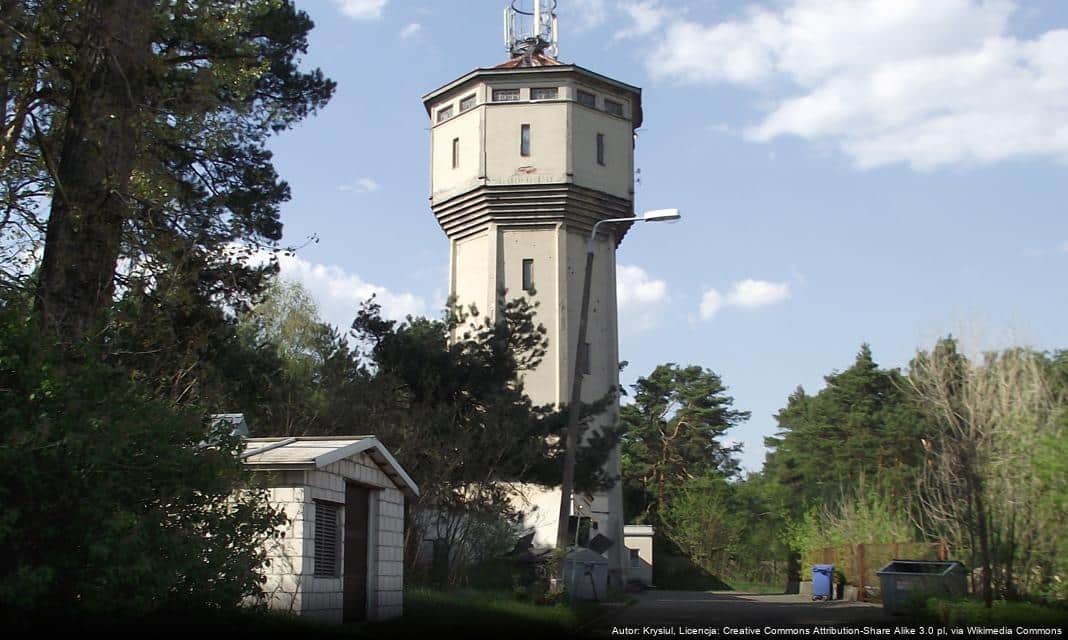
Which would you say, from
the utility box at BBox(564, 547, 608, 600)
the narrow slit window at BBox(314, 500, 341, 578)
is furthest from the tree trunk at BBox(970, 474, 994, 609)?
the utility box at BBox(564, 547, 608, 600)

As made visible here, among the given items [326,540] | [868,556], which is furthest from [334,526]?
[868,556]

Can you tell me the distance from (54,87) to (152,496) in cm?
642

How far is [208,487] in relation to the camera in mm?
11867

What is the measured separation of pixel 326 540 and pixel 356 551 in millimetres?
1467

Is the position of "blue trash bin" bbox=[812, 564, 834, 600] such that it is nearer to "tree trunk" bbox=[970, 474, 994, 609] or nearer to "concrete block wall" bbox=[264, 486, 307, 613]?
"tree trunk" bbox=[970, 474, 994, 609]

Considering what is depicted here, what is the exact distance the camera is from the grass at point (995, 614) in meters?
16.8

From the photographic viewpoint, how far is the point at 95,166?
14.6 metres

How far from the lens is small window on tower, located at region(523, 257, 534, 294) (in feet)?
130

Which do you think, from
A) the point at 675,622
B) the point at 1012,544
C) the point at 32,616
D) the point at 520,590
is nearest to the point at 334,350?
the point at 520,590

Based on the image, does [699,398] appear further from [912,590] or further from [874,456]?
[912,590]

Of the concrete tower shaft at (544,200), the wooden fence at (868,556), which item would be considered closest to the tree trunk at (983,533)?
the wooden fence at (868,556)

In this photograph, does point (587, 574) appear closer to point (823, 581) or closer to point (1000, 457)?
point (823, 581)

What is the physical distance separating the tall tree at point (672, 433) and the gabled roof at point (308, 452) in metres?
53.0

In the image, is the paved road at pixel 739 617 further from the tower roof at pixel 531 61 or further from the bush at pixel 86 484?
the tower roof at pixel 531 61
